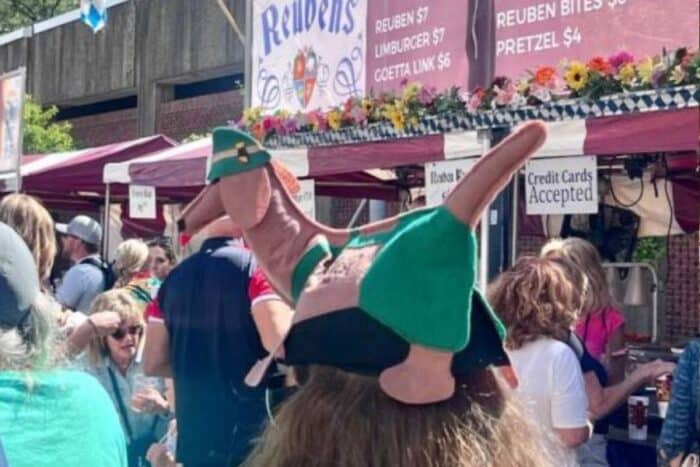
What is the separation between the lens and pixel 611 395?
4254mm

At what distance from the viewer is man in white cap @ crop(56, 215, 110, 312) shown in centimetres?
580

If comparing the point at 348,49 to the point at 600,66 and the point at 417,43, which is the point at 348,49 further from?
the point at 600,66

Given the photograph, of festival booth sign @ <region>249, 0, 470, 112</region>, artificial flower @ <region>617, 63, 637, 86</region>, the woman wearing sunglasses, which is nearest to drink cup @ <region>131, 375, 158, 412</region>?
the woman wearing sunglasses

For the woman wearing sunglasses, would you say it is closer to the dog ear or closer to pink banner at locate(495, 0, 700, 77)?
pink banner at locate(495, 0, 700, 77)

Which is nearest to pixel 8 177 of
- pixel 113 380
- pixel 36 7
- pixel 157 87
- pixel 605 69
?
pixel 113 380

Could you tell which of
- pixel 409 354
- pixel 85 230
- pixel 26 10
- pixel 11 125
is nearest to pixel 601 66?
pixel 85 230

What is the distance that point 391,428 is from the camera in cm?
122

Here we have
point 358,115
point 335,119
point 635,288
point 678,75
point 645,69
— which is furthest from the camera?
point 635,288

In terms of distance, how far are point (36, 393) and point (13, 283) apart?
0.73ft

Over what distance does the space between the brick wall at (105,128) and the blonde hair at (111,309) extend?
47.7ft

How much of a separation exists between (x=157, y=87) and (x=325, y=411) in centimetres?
1742

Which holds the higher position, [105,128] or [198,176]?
[105,128]

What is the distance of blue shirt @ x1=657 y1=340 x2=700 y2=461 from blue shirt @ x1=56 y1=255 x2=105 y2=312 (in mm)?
3380

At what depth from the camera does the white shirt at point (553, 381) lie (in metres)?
3.51
